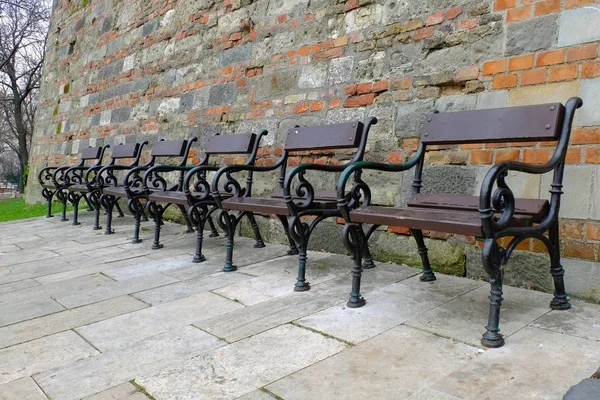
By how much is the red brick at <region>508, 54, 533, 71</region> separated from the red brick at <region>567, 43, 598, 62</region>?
182 millimetres

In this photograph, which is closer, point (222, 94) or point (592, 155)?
point (592, 155)

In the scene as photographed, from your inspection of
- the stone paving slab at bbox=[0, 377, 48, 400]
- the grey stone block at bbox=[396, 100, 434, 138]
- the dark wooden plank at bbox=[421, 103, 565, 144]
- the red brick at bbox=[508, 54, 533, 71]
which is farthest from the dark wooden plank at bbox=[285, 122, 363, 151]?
the stone paving slab at bbox=[0, 377, 48, 400]

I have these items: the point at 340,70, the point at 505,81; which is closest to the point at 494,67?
the point at 505,81

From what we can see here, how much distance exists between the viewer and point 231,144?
392 centimetres

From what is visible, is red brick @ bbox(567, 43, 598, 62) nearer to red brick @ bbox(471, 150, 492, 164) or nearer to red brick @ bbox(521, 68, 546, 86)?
red brick @ bbox(521, 68, 546, 86)

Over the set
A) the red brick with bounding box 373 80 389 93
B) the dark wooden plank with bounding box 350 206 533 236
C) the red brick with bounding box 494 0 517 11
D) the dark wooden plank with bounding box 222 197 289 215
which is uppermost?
the red brick with bounding box 494 0 517 11

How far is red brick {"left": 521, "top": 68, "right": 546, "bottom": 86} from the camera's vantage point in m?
2.38

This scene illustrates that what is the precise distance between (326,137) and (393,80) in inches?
21.6

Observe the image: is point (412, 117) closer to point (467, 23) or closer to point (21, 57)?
point (467, 23)

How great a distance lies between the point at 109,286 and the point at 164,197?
3.25 feet

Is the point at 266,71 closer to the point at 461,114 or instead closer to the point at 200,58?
the point at 200,58

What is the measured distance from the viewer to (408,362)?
1.59 metres

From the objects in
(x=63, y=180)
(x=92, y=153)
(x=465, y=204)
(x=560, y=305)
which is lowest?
(x=560, y=305)

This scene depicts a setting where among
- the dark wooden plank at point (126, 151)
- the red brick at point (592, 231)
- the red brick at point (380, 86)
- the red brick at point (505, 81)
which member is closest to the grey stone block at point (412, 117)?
the red brick at point (380, 86)
